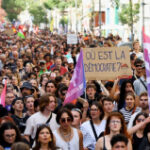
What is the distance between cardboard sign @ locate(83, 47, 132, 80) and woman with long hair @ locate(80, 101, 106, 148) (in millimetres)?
2899

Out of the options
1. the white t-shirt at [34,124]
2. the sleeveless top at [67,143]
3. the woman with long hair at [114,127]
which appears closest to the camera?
the woman with long hair at [114,127]

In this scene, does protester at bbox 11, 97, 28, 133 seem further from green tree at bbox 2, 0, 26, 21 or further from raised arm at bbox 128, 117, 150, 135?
green tree at bbox 2, 0, 26, 21

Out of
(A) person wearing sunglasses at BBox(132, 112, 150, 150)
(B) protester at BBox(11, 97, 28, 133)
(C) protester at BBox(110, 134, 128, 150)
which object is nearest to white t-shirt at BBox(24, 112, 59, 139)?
(B) protester at BBox(11, 97, 28, 133)

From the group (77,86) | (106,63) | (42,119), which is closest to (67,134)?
(42,119)

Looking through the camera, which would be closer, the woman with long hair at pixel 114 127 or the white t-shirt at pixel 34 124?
the woman with long hair at pixel 114 127

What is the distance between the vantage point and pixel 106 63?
13523 mm

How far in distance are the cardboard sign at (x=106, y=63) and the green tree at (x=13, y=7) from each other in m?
97.4

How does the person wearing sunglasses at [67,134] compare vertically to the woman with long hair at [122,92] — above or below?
below

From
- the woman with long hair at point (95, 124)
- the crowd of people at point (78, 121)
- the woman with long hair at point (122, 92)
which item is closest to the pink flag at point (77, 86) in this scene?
the crowd of people at point (78, 121)

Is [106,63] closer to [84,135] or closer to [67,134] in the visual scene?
[84,135]

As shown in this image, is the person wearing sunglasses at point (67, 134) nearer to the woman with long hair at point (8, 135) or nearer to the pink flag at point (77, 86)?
the woman with long hair at point (8, 135)

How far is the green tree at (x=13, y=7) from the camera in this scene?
112m

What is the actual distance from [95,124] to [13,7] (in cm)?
10555

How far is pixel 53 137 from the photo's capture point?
8.85 metres
